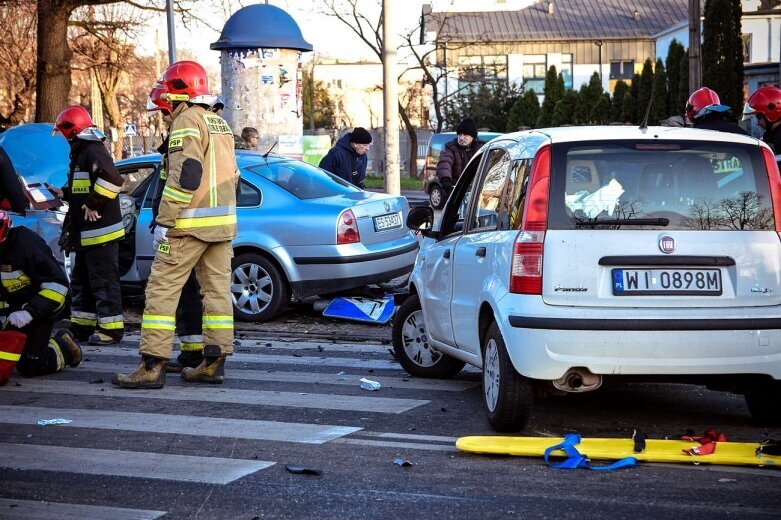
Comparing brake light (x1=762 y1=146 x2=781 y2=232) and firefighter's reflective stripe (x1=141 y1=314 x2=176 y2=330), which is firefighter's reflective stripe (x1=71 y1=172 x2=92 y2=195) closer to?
firefighter's reflective stripe (x1=141 y1=314 x2=176 y2=330)

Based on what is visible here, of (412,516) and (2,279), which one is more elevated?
(2,279)

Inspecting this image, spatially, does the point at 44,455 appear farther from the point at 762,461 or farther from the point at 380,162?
the point at 380,162

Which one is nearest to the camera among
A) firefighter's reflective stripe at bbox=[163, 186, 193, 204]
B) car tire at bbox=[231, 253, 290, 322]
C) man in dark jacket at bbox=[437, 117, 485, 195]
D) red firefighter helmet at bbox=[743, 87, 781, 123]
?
firefighter's reflective stripe at bbox=[163, 186, 193, 204]

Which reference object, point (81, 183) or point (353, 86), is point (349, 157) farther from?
point (353, 86)

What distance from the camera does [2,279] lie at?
8062 millimetres

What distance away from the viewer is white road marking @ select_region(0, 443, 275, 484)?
5.38 meters

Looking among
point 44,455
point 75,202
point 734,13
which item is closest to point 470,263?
point 44,455

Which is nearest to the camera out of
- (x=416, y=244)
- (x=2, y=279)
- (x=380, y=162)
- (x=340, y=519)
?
(x=340, y=519)

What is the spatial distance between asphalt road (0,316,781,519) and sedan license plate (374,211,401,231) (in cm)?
260

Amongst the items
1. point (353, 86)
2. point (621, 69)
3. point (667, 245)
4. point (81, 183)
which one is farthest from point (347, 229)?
point (353, 86)

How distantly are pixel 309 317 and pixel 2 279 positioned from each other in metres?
3.88

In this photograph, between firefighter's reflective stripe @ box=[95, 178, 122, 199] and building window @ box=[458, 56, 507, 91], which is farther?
building window @ box=[458, 56, 507, 91]

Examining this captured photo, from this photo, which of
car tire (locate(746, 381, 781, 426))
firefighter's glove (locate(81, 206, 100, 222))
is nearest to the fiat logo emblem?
car tire (locate(746, 381, 781, 426))

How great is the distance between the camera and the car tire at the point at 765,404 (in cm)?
617
